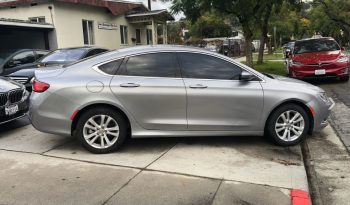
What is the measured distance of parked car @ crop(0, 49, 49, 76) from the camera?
11762 millimetres

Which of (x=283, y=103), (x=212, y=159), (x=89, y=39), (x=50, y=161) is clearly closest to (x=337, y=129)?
(x=283, y=103)

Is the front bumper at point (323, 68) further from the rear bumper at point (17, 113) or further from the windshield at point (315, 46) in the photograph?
the rear bumper at point (17, 113)

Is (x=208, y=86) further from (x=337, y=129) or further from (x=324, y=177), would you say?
(x=337, y=129)

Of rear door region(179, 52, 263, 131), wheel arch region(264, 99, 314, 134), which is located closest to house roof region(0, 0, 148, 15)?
rear door region(179, 52, 263, 131)

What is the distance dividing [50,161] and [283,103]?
3.50 metres

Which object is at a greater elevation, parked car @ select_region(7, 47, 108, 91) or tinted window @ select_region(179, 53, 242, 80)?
tinted window @ select_region(179, 53, 242, 80)

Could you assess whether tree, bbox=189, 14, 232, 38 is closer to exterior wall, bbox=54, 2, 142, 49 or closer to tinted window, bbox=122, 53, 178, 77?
exterior wall, bbox=54, 2, 142, 49

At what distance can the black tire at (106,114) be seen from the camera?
584cm

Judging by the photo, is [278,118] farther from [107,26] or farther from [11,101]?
[107,26]

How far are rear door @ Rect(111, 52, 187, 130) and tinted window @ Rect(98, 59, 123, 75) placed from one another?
0.07m

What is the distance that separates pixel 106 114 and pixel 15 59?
7.56 metres

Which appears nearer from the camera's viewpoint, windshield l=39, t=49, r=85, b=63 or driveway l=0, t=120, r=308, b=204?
driveway l=0, t=120, r=308, b=204

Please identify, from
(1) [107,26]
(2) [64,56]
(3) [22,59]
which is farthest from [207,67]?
(1) [107,26]

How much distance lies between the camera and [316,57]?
13.1 meters
